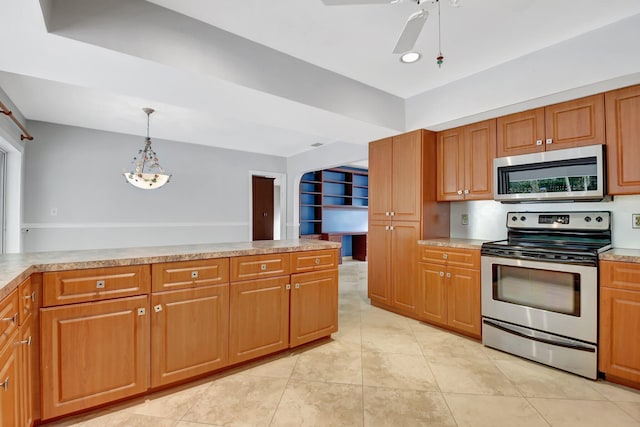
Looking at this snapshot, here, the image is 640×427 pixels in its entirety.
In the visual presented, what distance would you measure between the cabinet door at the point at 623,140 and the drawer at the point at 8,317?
3668 mm

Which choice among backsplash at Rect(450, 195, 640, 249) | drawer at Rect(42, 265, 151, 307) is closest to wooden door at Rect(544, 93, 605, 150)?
backsplash at Rect(450, 195, 640, 249)

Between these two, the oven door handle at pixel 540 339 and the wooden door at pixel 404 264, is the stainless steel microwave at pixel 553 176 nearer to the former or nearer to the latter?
the wooden door at pixel 404 264

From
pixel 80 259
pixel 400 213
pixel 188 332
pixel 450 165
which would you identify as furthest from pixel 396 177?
pixel 80 259

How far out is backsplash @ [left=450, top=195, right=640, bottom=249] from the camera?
2447mm

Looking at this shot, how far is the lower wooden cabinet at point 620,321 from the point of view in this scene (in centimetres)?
201

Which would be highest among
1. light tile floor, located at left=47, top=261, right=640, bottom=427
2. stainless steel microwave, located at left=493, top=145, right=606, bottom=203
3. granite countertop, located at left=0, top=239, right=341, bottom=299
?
stainless steel microwave, located at left=493, top=145, right=606, bottom=203

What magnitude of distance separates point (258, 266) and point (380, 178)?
6.96ft

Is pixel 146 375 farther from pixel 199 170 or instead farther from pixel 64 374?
pixel 199 170

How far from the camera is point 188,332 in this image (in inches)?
79.6

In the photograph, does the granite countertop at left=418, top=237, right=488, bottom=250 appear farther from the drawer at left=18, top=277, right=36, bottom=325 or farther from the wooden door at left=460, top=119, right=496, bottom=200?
the drawer at left=18, top=277, right=36, bottom=325

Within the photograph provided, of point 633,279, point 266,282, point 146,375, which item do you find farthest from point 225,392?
point 633,279

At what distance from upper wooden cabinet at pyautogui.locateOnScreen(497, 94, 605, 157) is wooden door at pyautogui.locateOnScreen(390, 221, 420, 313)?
1.20 meters

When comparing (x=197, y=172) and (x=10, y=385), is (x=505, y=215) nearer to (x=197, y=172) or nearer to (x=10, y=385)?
(x=10, y=385)

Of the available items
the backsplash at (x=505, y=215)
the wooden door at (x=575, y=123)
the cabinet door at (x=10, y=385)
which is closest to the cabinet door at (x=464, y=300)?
the backsplash at (x=505, y=215)
